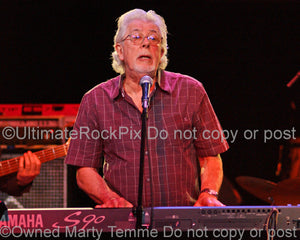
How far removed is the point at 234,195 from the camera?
455cm

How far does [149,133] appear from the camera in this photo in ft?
9.49

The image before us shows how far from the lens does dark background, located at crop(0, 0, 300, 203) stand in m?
5.63

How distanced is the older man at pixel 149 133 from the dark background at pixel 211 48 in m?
2.68

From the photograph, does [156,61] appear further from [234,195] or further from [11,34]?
[11,34]

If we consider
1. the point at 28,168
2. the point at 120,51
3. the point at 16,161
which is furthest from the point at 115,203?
the point at 16,161

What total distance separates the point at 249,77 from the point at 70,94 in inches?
88.1

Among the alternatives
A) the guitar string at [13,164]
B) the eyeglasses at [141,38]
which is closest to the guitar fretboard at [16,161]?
the guitar string at [13,164]

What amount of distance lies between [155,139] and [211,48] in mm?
3083

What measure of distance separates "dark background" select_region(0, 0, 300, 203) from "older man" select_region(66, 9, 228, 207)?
268cm

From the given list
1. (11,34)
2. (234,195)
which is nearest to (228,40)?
(234,195)

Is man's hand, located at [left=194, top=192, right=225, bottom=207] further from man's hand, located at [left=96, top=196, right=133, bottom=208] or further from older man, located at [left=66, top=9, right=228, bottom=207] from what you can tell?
man's hand, located at [left=96, top=196, right=133, bottom=208]

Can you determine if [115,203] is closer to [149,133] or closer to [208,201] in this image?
[208,201]

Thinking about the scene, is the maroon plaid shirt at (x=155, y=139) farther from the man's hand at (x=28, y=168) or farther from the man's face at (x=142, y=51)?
the man's hand at (x=28, y=168)

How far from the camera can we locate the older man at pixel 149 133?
284 cm
